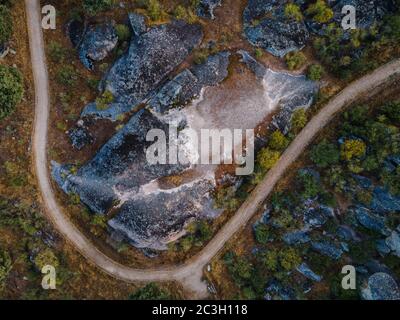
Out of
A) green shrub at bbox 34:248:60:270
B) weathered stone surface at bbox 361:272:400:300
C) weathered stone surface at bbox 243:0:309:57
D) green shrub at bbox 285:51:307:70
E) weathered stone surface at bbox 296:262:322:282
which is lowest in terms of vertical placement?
weathered stone surface at bbox 361:272:400:300

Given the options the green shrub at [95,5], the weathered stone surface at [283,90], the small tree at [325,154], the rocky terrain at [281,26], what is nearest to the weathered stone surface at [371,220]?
the small tree at [325,154]

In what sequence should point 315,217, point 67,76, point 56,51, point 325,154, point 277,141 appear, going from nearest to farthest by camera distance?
point 325,154, point 277,141, point 315,217, point 67,76, point 56,51

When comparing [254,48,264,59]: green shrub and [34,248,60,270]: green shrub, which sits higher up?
[254,48,264,59]: green shrub

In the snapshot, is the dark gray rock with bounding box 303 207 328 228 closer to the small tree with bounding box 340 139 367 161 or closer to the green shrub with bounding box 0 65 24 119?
the small tree with bounding box 340 139 367 161

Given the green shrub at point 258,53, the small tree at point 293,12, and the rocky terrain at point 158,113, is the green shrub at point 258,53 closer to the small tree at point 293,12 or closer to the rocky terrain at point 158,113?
the rocky terrain at point 158,113

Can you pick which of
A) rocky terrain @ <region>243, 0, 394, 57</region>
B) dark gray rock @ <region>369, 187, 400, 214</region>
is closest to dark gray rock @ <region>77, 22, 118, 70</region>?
rocky terrain @ <region>243, 0, 394, 57</region>

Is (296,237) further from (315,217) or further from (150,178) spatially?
(150,178)

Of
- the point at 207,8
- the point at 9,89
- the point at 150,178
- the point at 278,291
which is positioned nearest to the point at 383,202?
the point at 278,291
